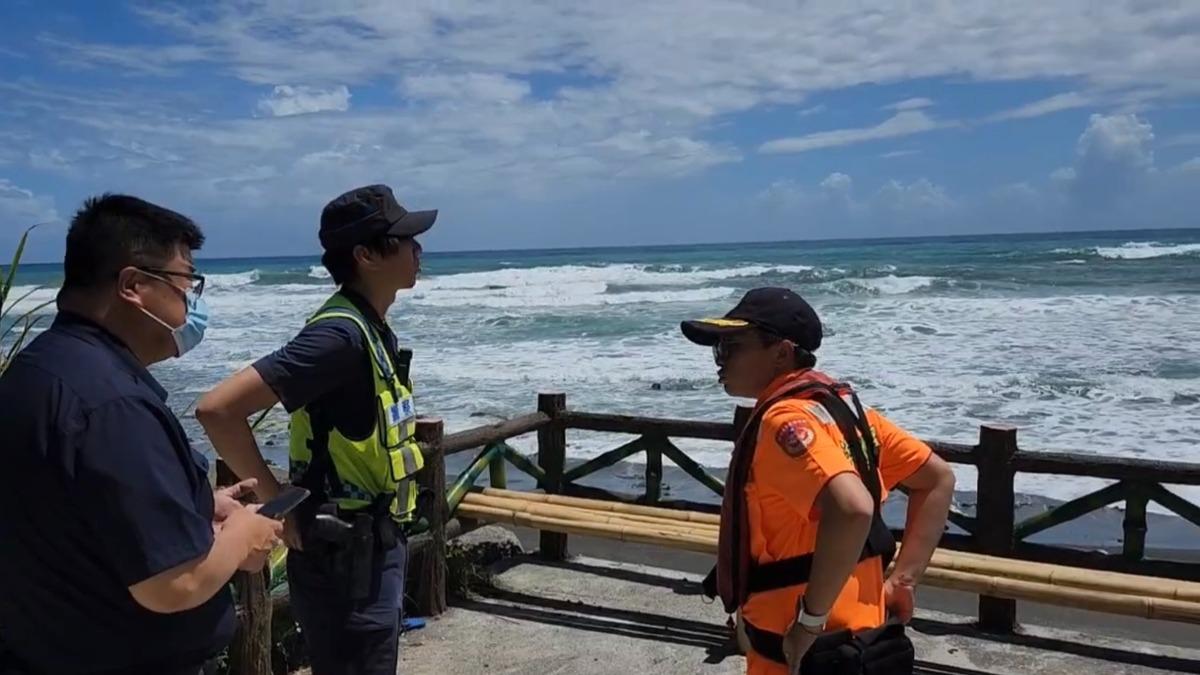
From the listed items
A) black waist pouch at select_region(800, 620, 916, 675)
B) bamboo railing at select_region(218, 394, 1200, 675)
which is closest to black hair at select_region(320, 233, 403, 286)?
black waist pouch at select_region(800, 620, 916, 675)

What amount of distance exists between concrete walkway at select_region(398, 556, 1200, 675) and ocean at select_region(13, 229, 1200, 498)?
251 cm

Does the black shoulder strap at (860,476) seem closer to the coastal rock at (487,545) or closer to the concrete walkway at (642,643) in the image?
the concrete walkway at (642,643)

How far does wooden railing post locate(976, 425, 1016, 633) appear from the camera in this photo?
5.32 meters

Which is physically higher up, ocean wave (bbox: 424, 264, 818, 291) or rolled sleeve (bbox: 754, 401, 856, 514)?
rolled sleeve (bbox: 754, 401, 856, 514)

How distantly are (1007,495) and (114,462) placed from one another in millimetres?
4716

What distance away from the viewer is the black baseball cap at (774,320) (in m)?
2.54

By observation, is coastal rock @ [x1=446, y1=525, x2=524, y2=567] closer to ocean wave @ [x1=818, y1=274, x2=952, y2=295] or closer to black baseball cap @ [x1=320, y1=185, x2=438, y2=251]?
black baseball cap @ [x1=320, y1=185, x2=438, y2=251]

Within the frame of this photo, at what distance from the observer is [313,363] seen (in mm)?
2641

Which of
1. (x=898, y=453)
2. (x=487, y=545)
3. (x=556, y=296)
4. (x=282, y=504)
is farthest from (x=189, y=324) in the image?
(x=556, y=296)

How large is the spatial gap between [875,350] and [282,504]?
18.9 m

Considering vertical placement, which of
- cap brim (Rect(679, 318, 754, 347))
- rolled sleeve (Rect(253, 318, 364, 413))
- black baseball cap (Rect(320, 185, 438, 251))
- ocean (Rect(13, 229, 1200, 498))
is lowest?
ocean (Rect(13, 229, 1200, 498))

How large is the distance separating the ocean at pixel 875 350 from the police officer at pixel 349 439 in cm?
216

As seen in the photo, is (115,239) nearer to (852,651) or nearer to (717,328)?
(717,328)

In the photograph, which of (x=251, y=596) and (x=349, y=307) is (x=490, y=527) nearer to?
(x=251, y=596)
